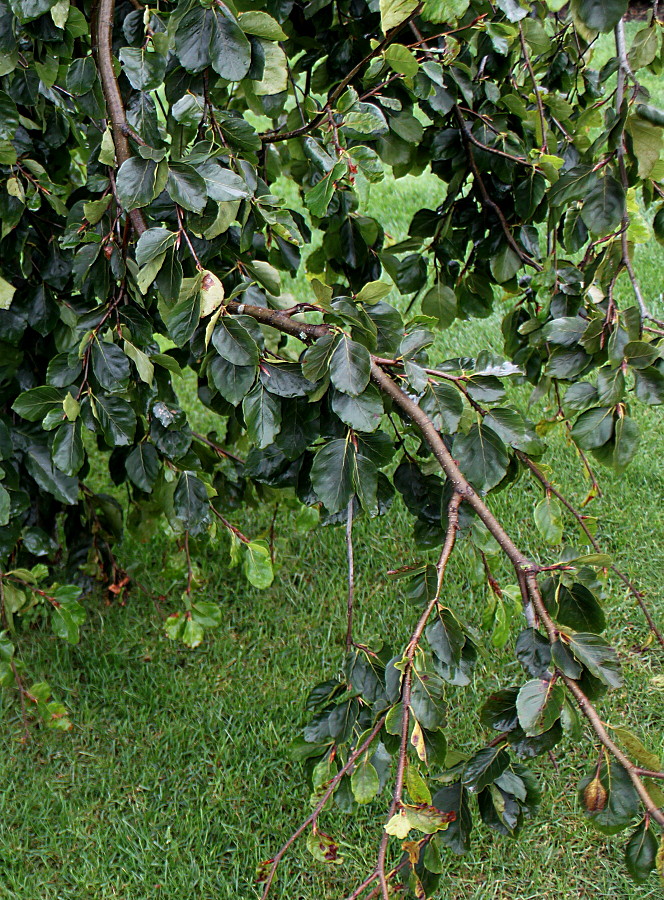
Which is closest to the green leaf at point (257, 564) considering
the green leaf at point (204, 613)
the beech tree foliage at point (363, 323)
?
the beech tree foliage at point (363, 323)

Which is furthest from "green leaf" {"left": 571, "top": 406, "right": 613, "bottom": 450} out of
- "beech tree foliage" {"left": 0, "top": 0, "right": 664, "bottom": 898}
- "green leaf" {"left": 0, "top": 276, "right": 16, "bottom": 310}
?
"green leaf" {"left": 0, "top": 276, "right": 16, "bottom": 310}

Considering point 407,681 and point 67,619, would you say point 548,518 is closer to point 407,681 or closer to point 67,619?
point 407,681

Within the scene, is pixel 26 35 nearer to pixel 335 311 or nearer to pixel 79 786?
pixel 335 311

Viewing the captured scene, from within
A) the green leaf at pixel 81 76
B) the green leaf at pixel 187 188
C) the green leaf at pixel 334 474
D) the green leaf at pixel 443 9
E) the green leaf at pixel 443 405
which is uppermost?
the green leaf at pixel 443 9

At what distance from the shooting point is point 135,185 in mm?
1035

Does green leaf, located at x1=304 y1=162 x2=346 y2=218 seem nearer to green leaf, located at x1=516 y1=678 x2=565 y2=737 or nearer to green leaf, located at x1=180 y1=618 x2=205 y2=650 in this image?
green leaf, located at x1=516 y1=678 x2=565 y2=737

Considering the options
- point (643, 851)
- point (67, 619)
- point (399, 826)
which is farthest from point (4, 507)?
point (643, 851)

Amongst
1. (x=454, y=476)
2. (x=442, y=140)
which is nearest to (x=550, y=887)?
(x=454, y=476)

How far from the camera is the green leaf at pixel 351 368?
0.93m

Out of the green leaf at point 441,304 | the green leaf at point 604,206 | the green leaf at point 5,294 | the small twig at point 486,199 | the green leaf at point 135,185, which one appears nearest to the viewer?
the green leaf at point 135,185

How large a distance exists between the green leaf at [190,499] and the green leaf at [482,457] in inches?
22.9

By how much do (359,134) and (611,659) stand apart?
2.66 ft

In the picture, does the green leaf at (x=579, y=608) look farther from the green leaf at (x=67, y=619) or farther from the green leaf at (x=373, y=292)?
the green leaf at (x=67, y=619)

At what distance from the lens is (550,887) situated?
1818mm
